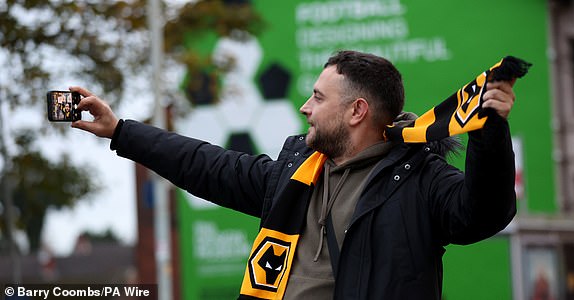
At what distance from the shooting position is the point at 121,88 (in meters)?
11.4

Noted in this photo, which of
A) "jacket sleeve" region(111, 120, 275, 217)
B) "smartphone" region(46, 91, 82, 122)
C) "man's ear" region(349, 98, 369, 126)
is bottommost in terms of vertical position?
"jacket sleeve" region(111, 120, 275, 217)

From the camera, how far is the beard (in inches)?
160

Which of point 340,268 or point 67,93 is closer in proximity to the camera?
point 340,268

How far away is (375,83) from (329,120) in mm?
215

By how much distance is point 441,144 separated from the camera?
405cm

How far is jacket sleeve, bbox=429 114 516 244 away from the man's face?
0.50 meters

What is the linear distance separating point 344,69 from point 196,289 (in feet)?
68.0

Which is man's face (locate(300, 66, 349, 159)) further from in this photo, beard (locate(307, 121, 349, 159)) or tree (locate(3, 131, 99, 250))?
tree (locate(3, 131, 99, 250))

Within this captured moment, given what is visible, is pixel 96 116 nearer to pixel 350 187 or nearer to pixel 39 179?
pixel 350 187

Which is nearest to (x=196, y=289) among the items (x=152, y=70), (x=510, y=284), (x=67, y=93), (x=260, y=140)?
(x=260, y=140)

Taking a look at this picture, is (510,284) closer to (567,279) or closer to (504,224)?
(567,279)

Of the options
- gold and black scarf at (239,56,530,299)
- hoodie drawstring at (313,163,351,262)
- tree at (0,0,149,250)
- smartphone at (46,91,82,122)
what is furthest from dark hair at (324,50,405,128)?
tree at (0,0,149,250)
